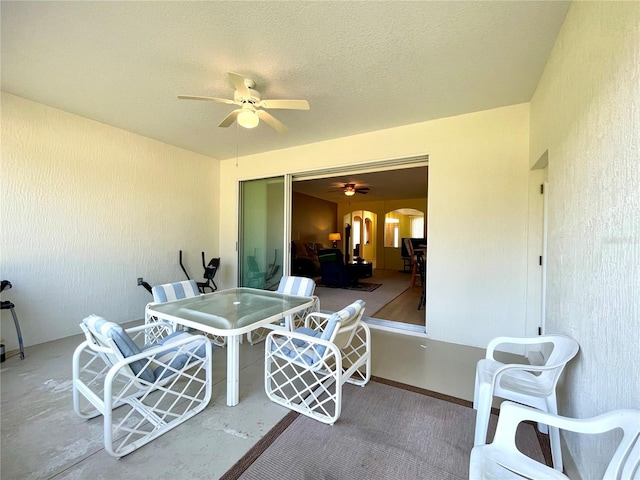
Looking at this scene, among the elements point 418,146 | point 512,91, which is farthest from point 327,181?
Answer: point 512,91

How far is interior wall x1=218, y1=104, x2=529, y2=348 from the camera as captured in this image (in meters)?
2.90

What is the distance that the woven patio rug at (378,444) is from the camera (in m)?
1.42

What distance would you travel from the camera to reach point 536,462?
0.97m

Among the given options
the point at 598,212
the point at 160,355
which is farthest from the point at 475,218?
the point at 160,355

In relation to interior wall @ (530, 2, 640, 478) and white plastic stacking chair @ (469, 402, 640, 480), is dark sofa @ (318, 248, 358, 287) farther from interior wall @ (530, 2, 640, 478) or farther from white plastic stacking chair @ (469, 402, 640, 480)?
white plastic stacking chair @ (469, 402, 640, 480)

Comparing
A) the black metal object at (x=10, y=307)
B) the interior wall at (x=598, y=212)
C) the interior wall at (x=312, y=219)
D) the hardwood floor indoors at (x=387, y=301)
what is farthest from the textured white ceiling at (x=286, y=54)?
the interior wall at (x=312, y=219)

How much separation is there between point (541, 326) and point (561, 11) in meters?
2.63

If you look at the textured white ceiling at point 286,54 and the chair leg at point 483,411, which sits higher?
the textured white ceiling at point 286,54

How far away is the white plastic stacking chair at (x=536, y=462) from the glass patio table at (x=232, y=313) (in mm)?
1457

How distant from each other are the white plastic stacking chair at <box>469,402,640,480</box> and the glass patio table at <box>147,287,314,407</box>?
1.46m

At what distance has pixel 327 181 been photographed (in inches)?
257

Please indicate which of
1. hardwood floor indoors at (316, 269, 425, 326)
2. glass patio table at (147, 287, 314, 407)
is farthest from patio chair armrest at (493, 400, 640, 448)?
hardwood floor indoors at (316, 269, 425, 326)

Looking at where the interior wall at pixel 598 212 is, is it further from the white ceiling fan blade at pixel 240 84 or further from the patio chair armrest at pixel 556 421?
the white ceiling fan blade at pixel 240 84

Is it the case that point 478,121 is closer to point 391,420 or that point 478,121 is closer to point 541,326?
point 541,326
